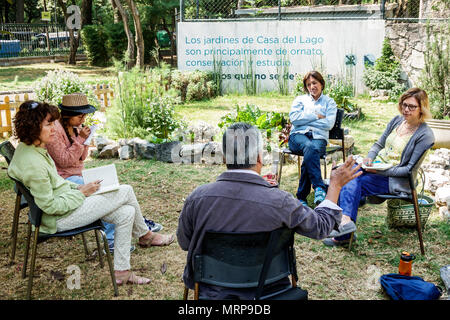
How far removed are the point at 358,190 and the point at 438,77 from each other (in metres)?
4.41

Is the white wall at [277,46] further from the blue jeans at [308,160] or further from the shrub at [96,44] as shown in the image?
the shrub at [96,44]

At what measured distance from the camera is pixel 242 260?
2328 mm

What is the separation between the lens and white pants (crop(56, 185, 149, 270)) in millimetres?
3439

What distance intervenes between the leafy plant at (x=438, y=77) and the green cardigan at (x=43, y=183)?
6.33m

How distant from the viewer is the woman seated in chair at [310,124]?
5.28 m

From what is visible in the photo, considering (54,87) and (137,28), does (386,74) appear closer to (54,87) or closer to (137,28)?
(54,87)

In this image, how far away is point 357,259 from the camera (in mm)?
4152

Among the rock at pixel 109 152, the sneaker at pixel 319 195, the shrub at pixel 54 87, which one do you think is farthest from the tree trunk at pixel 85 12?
the sneaker at pixel 319 195

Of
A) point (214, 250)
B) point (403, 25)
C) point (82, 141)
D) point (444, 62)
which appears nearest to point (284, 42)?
point (403, 25)

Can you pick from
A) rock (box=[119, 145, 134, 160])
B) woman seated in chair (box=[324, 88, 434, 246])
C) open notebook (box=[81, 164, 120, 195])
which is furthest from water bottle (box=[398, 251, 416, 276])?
rock (box=[119, 145, 134, 160])

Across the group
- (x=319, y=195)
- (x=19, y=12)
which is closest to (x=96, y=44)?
(x=19, y=12)

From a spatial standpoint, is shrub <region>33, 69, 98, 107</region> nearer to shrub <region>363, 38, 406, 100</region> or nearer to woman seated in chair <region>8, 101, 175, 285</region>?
woman seated in chair <region>8, 101, 175, 285</region>
